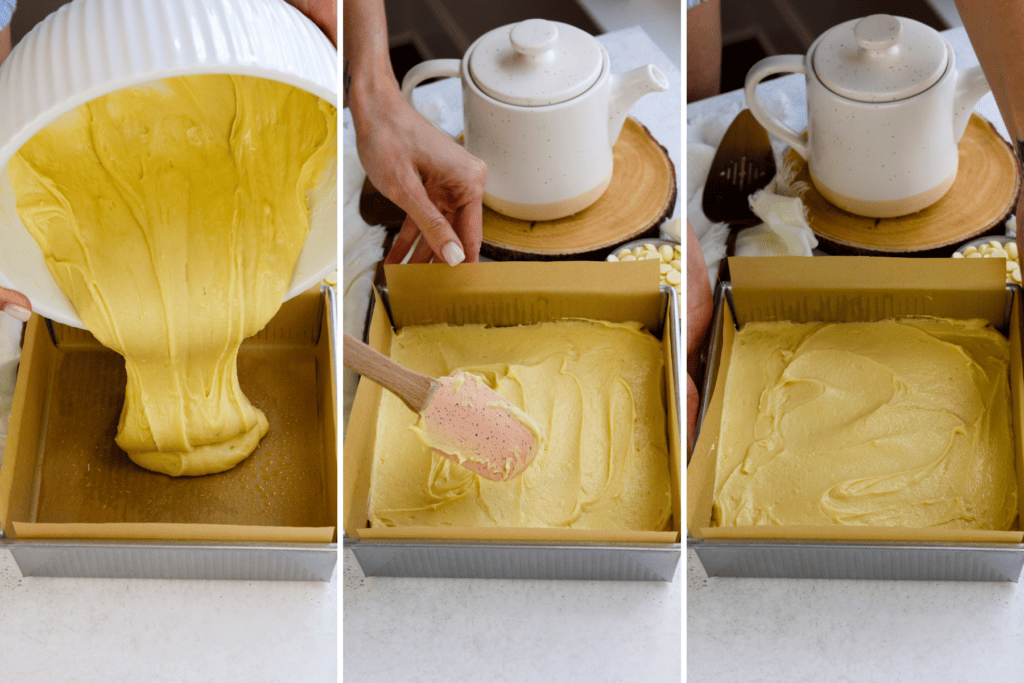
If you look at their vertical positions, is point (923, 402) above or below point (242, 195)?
below

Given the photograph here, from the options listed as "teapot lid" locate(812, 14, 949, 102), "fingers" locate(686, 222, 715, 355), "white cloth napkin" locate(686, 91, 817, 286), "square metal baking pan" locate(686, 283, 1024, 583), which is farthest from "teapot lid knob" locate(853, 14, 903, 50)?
"square metal baking pan" locate(686, 283, 1024, 583)

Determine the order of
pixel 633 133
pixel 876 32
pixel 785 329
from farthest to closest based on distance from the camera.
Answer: pixel 633 133 < pixel 785 329 < pixel 876 32

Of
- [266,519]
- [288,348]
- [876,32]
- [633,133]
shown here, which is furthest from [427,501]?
[876,32]

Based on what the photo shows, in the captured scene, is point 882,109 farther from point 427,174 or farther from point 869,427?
point 427,174

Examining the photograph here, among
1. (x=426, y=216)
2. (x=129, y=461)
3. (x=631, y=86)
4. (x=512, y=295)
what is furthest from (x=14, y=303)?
(x=631, y=86)

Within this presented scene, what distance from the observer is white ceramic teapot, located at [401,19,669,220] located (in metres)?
1.09

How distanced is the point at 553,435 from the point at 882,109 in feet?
1.70

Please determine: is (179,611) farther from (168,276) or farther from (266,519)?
(168,276)

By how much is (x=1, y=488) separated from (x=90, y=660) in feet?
0.65

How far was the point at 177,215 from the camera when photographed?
103 cm

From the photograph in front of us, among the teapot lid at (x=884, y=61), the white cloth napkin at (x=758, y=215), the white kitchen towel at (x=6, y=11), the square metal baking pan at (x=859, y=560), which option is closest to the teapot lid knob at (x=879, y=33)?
the teapot lid at (x=884, y=61)

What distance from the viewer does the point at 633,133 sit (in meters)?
1.38

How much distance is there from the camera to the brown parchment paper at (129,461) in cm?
113

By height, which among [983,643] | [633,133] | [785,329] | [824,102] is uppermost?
[824,102]
